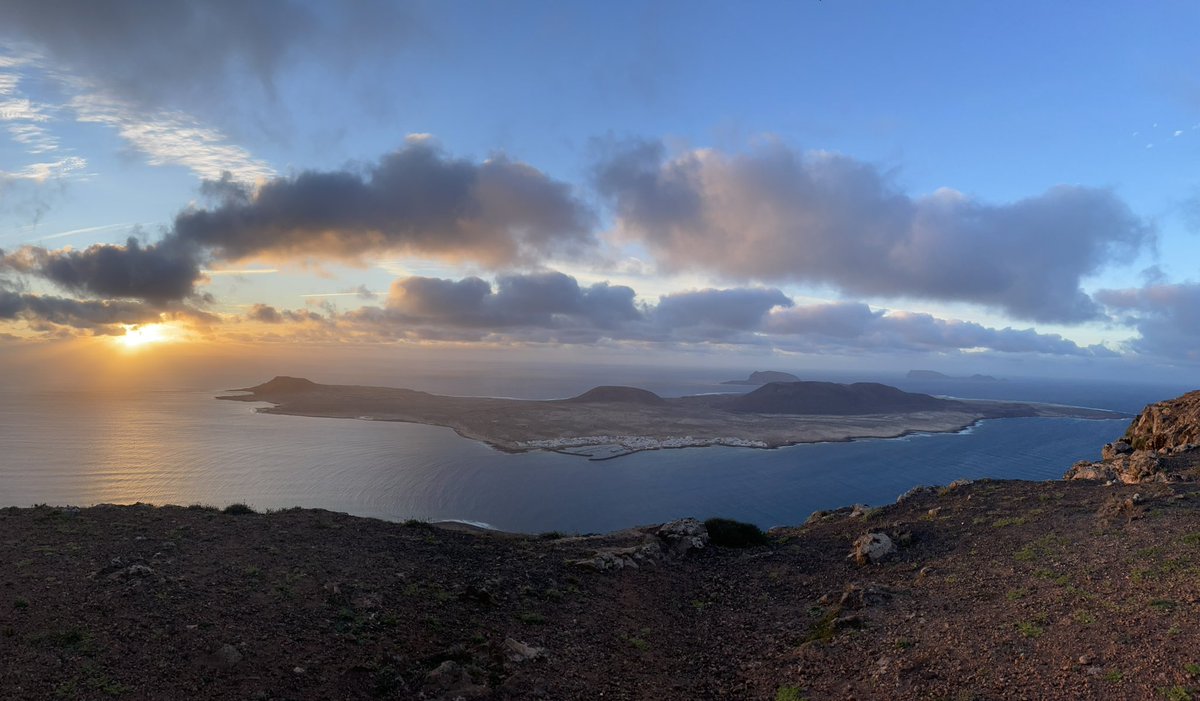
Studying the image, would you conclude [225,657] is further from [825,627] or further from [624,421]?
[624,421]

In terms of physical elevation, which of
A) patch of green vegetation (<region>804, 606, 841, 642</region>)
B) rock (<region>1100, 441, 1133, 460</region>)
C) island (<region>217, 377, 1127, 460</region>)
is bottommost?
island (<region>217, 377, 1127, 460</region>)

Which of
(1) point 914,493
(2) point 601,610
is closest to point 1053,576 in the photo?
(2) point 601,610

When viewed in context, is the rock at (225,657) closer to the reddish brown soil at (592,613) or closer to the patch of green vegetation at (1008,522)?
the reddish brown soil at (592,613)

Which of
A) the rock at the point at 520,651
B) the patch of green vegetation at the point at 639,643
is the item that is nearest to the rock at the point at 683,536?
the patch of green vegetation at the point at 639,643

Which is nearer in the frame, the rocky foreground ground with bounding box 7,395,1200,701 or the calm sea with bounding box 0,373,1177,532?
the rocky foreground ground with bounding box 7,395,1200,701

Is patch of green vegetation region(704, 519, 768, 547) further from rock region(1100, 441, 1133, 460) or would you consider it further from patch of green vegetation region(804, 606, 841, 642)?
rock region(1100, 441, 1133, 460)

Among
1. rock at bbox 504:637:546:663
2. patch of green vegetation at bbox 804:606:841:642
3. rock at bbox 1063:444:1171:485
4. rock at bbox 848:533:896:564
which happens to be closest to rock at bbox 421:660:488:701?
rock at bbox 504:637:546:663
